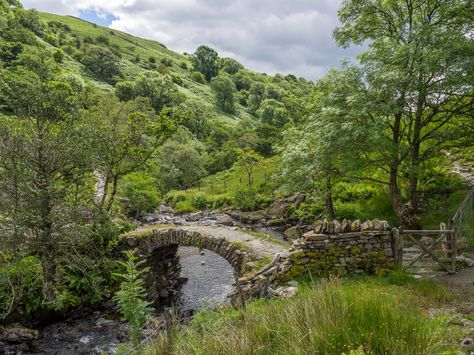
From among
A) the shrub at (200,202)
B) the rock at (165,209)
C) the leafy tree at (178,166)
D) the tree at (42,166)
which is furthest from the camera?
the leafy tree at (178,166)

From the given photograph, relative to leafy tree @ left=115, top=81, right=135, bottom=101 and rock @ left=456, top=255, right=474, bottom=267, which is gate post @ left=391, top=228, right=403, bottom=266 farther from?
leafy tree @ left=115, top=81, right=135, bottom=101

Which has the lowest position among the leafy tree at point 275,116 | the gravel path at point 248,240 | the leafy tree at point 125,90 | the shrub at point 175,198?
the shrub at point 175,198

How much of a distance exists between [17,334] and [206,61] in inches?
6624

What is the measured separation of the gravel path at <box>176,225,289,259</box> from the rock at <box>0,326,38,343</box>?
335 inches

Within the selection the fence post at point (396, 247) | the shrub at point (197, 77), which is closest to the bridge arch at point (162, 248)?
the fence post at point (396, 247)

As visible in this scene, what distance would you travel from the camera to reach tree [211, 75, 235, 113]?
5048 inches

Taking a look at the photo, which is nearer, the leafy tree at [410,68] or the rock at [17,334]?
the rock at [17,334]

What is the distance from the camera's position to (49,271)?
13.6 m

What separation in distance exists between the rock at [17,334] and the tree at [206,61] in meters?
161

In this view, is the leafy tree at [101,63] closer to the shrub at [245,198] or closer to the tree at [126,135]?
the shrub at [245,198]

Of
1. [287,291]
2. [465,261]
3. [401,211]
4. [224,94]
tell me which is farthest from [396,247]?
[224,94]

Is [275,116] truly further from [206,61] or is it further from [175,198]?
[206,61]

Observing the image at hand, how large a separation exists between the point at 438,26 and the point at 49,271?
832 inches

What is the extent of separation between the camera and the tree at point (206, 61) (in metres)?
166
